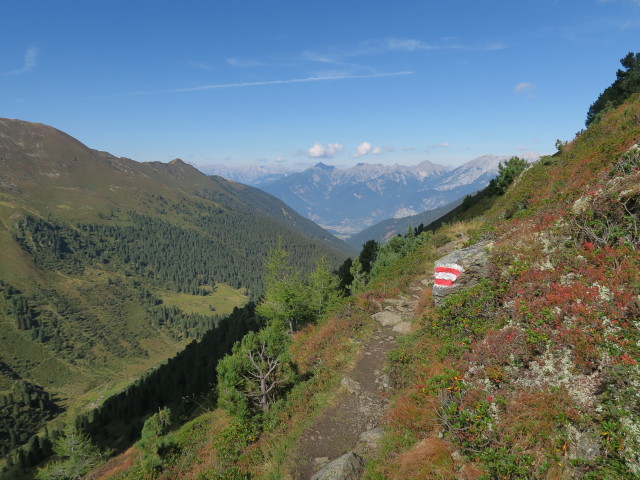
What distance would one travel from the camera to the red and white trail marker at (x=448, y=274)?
53.4 feet

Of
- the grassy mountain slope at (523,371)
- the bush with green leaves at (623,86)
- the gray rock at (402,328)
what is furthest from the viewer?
the bush with green leaves at (623,86)

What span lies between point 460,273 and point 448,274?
0.57 metres

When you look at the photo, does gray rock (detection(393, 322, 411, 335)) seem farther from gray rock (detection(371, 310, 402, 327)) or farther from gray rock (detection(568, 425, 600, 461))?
gray rock (detection(568, 425, 600, 461))

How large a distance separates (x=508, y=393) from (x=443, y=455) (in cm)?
234

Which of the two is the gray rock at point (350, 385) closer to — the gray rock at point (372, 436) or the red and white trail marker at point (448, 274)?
the gray rock at point (372, 436)

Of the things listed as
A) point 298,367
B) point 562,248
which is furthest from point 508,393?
point 298,367

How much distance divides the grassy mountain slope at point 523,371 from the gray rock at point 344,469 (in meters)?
0.47

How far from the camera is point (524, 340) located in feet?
31.5

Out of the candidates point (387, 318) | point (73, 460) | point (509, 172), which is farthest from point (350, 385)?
point (73, 460)

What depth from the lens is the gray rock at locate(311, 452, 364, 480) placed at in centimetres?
920

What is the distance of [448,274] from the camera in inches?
650

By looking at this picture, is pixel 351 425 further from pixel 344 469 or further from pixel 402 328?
pixel 402 328

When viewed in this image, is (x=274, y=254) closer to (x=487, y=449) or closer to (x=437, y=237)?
(x=437, y=237)

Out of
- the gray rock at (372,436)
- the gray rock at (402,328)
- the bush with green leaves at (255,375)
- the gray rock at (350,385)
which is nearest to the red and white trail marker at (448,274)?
the gray rock at (402,328)
